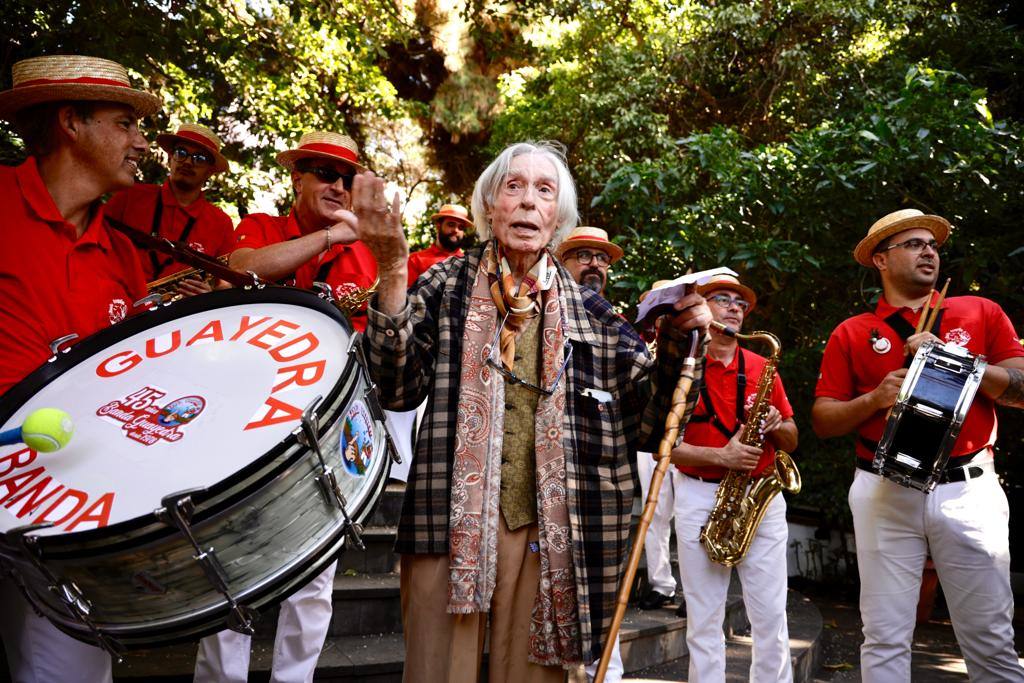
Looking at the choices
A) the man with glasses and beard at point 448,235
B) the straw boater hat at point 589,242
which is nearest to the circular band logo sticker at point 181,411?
the straw boater hat at point 589,242

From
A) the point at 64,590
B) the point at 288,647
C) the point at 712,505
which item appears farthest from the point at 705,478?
the point at 64,590

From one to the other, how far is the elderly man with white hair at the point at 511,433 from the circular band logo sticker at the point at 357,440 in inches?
8.4

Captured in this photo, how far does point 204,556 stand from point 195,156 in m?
3.97

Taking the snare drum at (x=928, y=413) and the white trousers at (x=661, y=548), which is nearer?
the snare drum at (x=928, y=413)

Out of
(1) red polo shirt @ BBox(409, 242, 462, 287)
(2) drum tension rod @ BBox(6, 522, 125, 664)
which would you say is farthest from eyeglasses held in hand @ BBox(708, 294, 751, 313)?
(2) drum tension rod @ BBox(6, 522, 125, 664)

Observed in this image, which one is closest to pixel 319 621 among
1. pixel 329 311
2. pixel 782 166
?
pixel 329 311

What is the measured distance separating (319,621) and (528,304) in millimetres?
1894

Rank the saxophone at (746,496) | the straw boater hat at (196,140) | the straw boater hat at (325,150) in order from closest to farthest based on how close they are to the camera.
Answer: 1. the straw boater hat at (325,150)
2. the saxophone at (746,496)
3. the straw boater hat at (196,140)

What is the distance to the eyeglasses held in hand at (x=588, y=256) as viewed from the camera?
19.5ft

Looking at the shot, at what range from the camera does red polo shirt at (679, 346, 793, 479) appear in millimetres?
5195

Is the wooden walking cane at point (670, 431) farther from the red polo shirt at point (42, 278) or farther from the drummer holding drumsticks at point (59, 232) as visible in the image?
the red polo shirt at point (42, 278)

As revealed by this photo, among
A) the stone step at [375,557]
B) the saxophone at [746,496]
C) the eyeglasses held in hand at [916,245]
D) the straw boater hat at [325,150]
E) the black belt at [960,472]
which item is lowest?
the stone step at [375,557]

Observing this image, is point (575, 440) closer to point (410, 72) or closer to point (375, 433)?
point (375, 433)

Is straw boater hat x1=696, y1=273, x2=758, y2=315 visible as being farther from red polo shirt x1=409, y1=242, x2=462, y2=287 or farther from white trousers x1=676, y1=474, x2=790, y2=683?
red polo shirt x1=409, y1=242, x2=462, y2=287
